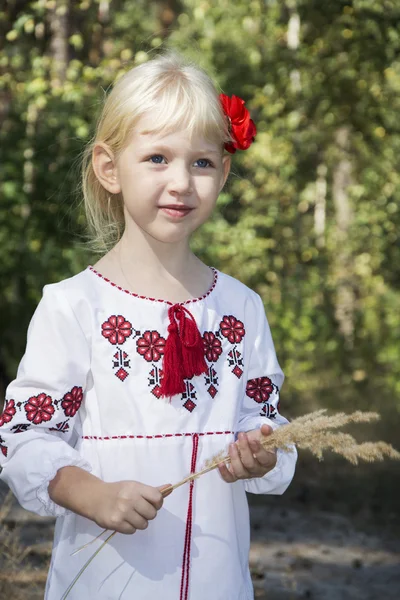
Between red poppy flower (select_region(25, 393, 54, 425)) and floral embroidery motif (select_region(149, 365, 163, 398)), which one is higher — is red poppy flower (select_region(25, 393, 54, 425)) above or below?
below

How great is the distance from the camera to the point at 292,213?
1123cm

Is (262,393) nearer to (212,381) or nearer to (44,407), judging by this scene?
(212,381)

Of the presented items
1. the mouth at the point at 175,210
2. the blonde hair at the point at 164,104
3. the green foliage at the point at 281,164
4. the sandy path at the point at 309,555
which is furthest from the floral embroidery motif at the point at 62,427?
the green foliage at the point at 281,164

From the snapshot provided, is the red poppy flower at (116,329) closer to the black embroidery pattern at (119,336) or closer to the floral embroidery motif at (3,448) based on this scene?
the black embroidery pattern at (119,336)

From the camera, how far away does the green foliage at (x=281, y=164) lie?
25.7 ft

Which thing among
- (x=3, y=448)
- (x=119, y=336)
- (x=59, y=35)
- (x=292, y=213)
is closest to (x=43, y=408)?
(x=3, y=448)

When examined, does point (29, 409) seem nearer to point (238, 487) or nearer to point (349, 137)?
point (238, 487)

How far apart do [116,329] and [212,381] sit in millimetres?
269

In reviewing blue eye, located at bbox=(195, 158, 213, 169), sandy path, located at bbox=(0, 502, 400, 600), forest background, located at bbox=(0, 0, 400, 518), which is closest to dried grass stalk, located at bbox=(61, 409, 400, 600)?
blue eye, located at bbox=(195, 158, 213, 169)

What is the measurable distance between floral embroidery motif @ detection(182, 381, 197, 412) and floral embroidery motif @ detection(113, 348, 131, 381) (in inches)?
5.8

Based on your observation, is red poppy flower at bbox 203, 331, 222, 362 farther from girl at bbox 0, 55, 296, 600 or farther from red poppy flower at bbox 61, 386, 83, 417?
red poppy flower at bbox 61, 386, 83, 417

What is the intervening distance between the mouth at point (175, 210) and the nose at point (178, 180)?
3 cm

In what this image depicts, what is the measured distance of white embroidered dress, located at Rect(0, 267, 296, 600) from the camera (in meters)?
A: 2.09

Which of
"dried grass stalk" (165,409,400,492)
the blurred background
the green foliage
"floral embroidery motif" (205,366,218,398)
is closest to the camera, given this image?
"dried grass stalk" (165,409,400,492)
